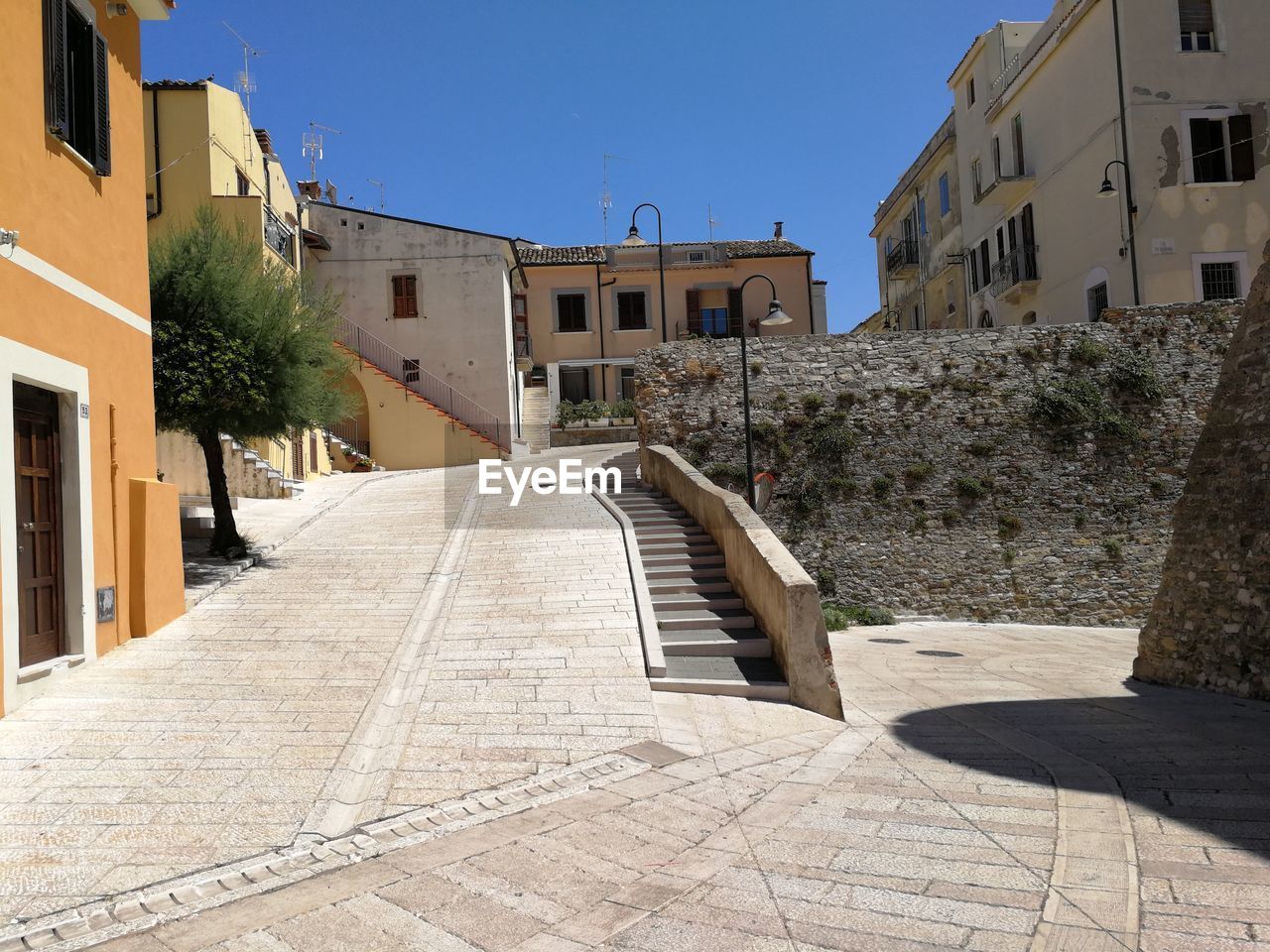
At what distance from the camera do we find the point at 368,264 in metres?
29.2

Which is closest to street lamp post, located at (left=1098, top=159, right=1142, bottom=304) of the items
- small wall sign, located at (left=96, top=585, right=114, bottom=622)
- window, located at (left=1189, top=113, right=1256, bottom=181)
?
window, located at (left=1189, top=113, right=1256, bottom=181)

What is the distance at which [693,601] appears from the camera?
34.9 ft

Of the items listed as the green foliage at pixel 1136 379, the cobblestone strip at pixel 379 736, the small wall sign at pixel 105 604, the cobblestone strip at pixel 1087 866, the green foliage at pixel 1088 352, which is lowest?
the cobblestone strip at pixel 1087 866

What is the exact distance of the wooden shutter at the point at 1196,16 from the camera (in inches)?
845

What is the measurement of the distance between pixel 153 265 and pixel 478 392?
679 inches

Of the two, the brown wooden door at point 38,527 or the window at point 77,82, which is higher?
the window at point 77,82

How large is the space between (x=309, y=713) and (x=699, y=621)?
4.29 m

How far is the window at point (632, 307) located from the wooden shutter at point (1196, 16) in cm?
2041

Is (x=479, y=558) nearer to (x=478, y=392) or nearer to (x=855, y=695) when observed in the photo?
(x=855, y=695)

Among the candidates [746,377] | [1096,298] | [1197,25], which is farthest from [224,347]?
[1197,25]

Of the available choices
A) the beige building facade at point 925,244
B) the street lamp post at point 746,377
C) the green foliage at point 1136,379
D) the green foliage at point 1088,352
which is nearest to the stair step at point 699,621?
the street lamp post at point 746,377

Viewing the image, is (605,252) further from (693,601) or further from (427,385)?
(693,601)

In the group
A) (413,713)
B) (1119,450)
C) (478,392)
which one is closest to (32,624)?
(413,713)

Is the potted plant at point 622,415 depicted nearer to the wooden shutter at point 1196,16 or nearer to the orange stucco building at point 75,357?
the wooden shutter at point 1196,16
